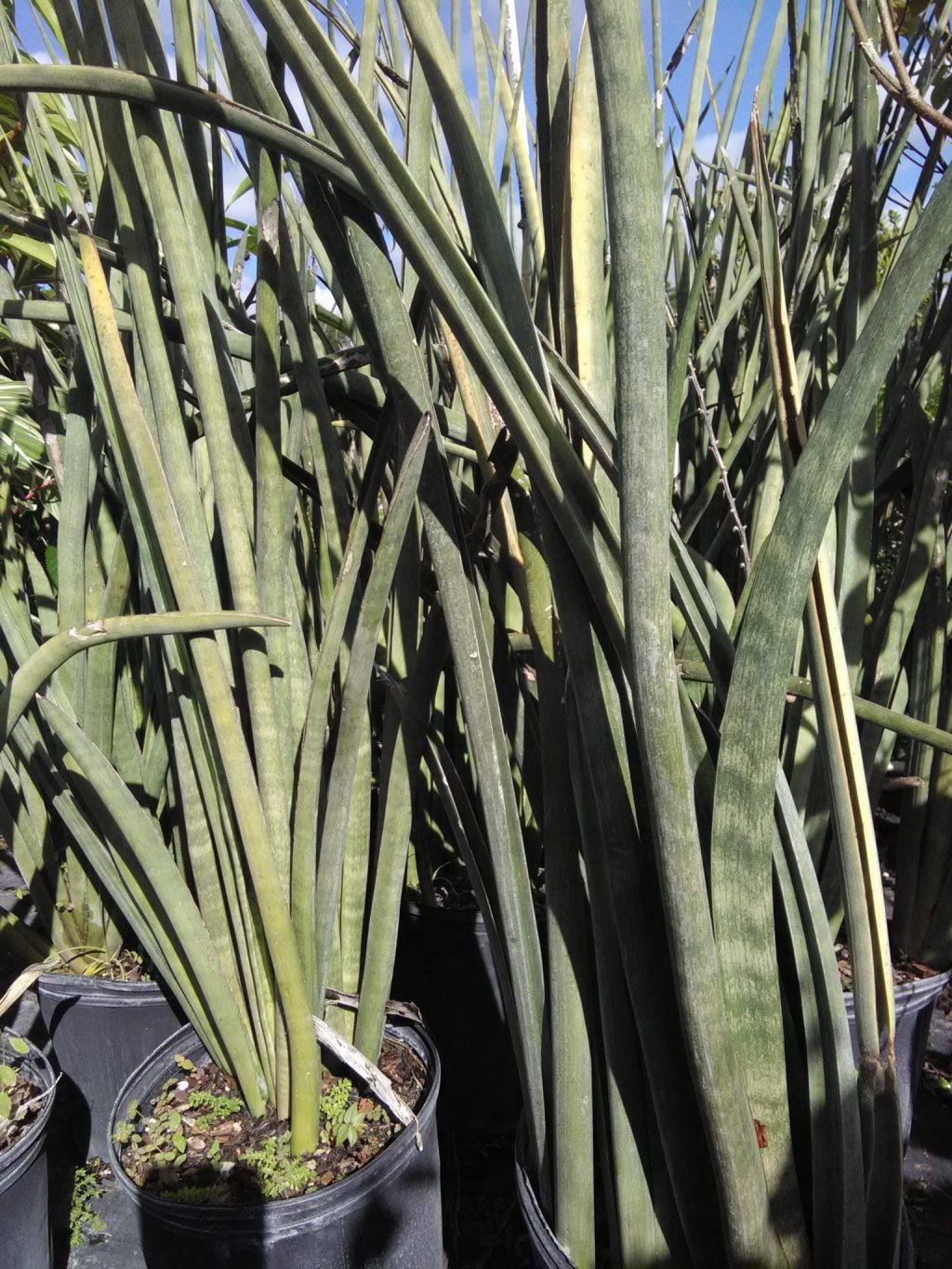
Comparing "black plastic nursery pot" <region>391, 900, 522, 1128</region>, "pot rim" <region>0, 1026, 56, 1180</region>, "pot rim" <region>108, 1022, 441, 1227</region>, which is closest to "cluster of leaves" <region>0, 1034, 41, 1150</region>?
"pot rim" <region>0, 1026, 56, 1180</region>

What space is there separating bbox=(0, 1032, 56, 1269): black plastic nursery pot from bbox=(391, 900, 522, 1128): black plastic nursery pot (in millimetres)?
447

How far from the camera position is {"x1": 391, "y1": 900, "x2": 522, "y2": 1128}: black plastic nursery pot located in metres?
1.11

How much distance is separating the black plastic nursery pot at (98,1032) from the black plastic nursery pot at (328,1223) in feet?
0.77

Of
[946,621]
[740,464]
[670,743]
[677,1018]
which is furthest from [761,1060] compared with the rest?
[740,464]

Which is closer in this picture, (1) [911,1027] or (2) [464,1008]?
(1) [911,1027]

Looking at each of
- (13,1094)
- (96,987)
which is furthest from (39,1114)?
(96,987)

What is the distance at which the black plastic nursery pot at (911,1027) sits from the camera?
0.92 metres

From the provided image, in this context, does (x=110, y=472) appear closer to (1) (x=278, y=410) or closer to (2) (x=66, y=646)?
(1) (x=278, y=410)

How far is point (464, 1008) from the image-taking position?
45.3 inches

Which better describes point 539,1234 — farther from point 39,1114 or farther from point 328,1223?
point 39,1114

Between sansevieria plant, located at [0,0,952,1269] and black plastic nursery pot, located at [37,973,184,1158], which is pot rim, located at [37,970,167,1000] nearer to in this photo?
black plastic nursery pot, located at [37,973,184,1158]

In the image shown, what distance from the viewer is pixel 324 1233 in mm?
694

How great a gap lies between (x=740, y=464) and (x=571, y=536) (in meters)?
0.74

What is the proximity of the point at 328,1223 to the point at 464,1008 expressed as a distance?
1.54 ft
